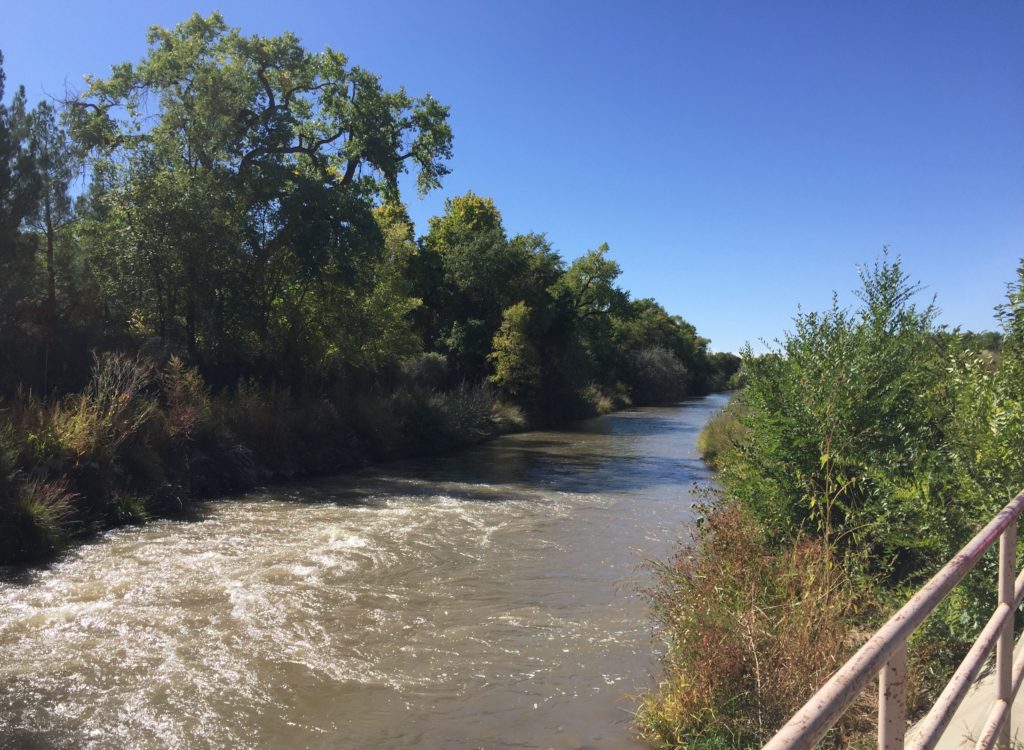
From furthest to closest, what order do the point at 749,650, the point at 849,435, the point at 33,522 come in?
the point at 33,522 → the point at 849,435 → the point at 749,650

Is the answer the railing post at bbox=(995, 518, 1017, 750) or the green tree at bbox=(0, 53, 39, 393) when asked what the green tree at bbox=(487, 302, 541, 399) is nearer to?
the green tree at bbox=(0, 53, 39, 393)

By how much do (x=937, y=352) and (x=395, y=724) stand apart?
23.0 ft

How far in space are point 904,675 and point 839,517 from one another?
21.6 feet

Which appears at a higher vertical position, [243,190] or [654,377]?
[243,190]

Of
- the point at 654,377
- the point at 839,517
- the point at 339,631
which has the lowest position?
the point at 339,631

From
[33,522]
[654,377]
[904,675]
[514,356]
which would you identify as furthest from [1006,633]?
[654,377]

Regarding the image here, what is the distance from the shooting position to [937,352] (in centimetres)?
829

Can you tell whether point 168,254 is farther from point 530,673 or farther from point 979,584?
point 979,584

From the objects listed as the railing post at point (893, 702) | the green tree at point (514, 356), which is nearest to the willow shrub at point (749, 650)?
the railing post at point (893, 702)

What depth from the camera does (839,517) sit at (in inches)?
313

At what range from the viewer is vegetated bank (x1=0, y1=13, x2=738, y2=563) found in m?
14.2

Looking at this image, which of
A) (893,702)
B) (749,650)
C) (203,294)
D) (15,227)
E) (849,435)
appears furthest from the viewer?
(203,294)

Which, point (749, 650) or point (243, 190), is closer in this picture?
point (749, 650)

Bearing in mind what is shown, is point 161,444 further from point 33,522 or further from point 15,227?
point 15,227
